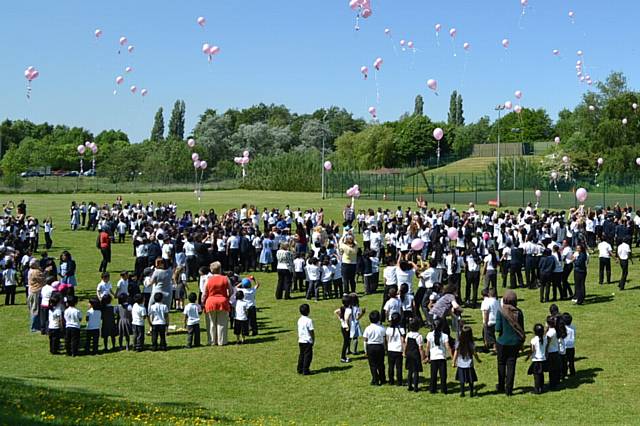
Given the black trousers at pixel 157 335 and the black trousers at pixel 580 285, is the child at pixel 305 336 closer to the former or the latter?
the black trousers at pixel 157 335

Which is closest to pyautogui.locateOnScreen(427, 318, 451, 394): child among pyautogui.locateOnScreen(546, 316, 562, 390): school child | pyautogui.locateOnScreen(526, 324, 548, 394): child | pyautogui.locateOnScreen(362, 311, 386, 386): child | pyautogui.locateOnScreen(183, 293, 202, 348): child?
pyautogui.locateOnScreen(362, 311, 386, 386): child

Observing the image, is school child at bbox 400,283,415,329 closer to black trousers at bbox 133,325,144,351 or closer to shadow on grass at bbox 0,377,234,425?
shadow on grass at bbox 0,377,234,425

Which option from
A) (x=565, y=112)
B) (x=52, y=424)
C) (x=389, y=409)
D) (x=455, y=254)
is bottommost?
(x=389, y=409)

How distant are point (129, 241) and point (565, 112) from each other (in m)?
98.0

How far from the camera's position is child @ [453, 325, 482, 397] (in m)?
11.7

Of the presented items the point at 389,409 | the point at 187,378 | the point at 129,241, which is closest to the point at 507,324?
the point at 389,409

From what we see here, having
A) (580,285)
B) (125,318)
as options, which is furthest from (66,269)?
(580,285)

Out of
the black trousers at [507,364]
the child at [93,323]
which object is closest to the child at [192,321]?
the child at [93,323]

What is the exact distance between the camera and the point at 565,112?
118 metres

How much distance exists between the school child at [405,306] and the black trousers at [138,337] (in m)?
5.28

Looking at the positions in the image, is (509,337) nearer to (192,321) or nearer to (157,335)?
(192,321)

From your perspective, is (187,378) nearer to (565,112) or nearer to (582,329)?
(582,329)

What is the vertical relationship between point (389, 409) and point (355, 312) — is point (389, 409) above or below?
below

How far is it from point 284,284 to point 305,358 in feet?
22.6
